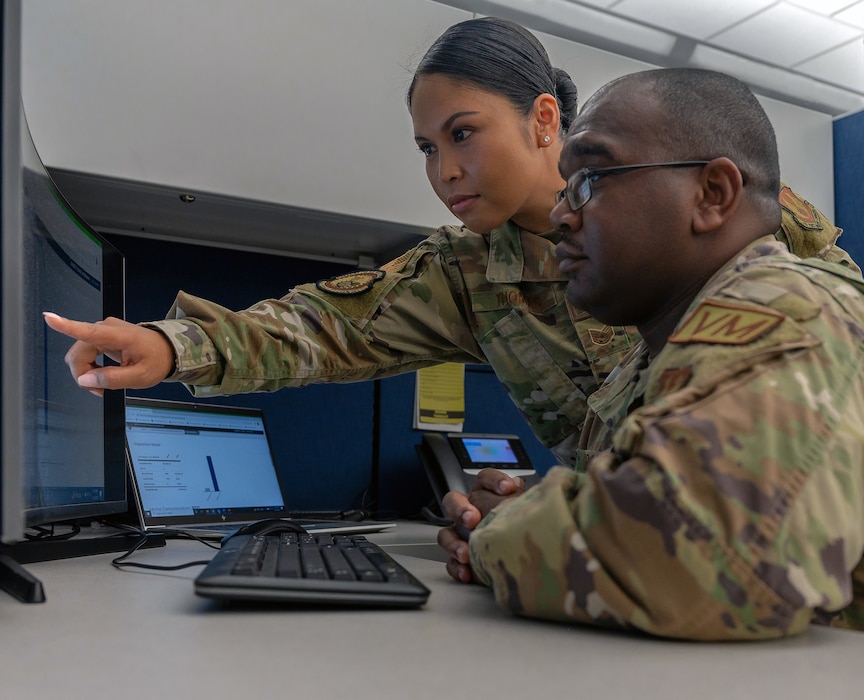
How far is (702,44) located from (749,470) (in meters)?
1.96

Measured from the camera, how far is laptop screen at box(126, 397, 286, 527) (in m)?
1.35

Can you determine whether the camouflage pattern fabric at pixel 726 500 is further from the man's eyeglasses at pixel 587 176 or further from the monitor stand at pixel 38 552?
the monitor stand at pixel 38 552

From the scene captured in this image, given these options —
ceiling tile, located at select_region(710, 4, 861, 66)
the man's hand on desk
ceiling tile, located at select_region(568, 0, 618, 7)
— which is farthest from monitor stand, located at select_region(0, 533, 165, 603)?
ceiling tile, located at select_region(710, 4, 861, 66)

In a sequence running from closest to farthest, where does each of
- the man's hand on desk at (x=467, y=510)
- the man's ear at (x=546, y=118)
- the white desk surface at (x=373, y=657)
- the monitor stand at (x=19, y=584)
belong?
the white desk surface at (x=373, y=657) → the monitor stand at (x=19, y=584) → the man's hand on desk at (x=467, y=510) → the man's ear at (x=546, y=118)

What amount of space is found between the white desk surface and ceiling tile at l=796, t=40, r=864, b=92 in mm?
2643

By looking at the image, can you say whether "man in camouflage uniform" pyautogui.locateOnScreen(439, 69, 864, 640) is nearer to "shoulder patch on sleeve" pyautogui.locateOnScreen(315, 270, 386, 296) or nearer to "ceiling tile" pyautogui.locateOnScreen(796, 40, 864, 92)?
"shoulder patch on sleeve" pyautogui.locateOnScreen(315, 270, 386, 296)

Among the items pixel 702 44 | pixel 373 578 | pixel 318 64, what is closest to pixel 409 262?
pixel 318 64

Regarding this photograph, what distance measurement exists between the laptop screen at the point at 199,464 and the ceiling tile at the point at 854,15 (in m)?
2.12

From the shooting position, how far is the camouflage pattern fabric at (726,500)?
50 centimetres

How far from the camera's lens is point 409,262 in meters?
1.35

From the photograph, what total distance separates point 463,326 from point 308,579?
2.53ft

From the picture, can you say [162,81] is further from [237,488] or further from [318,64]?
[237,488]

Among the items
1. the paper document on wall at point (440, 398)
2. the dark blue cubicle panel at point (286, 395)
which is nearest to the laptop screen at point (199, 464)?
the dark blue cubicle panel at point (286, 395)

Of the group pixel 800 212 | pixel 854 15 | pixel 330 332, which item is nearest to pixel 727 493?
pixel 800 212
